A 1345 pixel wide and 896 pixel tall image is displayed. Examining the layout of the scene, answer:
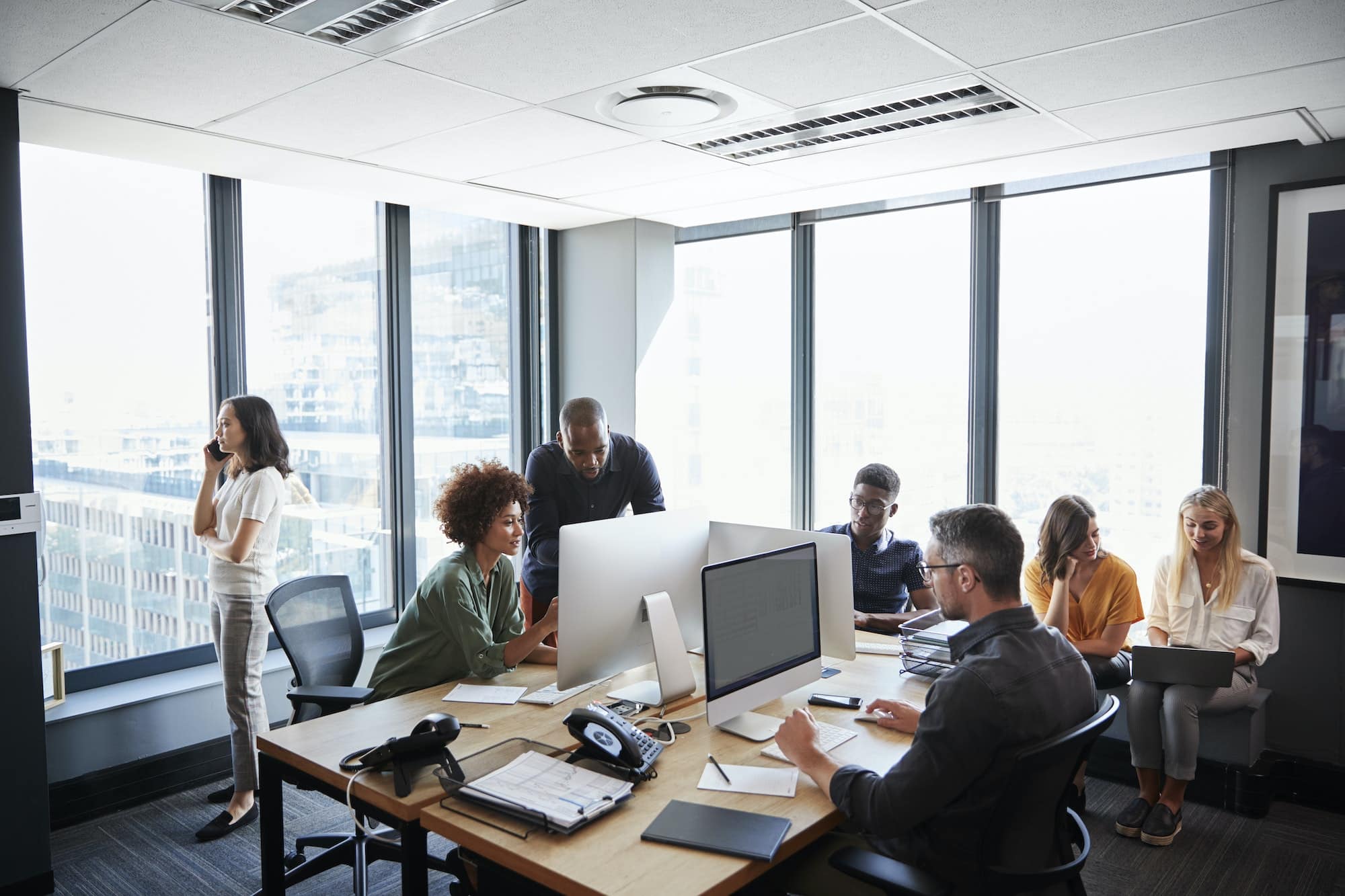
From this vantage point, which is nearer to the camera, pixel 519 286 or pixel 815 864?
pixel 815 864

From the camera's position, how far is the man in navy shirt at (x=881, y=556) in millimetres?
3625

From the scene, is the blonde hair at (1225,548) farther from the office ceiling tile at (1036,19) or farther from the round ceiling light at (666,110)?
the round ceiling light at (666,110)

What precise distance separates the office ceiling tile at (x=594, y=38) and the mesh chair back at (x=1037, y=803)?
5.54 ft

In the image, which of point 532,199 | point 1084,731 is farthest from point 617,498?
point 1084,731

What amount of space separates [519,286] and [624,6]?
3.33 metres

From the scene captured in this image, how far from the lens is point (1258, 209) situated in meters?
3.70

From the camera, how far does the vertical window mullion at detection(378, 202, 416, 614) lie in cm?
481

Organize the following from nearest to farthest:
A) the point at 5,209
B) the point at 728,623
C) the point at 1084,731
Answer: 1. the point at 1084,731
2. the point at 728,623
3. the point at 5,209

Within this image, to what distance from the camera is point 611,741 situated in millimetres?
2072

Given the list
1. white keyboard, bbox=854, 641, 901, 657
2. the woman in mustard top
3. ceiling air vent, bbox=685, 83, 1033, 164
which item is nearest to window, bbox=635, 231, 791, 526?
ceiling air vent, bbox=685, 83, 1033, 164

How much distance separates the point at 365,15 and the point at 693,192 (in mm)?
2210

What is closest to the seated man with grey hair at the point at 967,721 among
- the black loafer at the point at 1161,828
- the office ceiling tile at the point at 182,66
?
the black loafer at the point at 1161,828

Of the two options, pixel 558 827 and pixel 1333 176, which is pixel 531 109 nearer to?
pixel 558 827

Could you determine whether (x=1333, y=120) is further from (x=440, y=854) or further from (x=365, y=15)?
(x=440, y=854)
